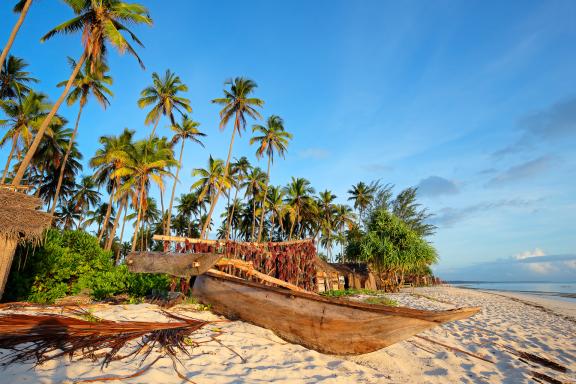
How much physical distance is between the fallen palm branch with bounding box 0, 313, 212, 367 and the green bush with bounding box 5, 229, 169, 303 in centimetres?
543

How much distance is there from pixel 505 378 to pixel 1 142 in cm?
3022

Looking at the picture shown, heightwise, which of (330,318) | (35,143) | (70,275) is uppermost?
(35,143)

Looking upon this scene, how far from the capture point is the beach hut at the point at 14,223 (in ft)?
23.5

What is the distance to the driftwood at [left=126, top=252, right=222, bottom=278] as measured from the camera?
600cm

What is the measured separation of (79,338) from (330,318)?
11.5ft

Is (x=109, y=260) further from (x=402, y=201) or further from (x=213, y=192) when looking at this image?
(x=402, y=201)

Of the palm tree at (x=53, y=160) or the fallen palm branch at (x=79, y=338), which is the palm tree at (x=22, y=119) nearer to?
the palm tree at (x=53, y=160)

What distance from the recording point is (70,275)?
34.1 ft

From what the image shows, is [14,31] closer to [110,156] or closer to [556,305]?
[110,156]

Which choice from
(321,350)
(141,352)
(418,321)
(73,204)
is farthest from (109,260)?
(73,204)

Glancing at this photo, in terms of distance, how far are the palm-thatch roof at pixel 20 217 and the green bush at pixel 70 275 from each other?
137 cm

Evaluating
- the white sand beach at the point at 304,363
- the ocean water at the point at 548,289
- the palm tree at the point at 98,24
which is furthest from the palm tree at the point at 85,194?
the ocean water at the point at 548,289

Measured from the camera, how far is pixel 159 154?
78.8 ft

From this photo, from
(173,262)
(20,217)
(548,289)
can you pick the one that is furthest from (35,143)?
(548,289)
